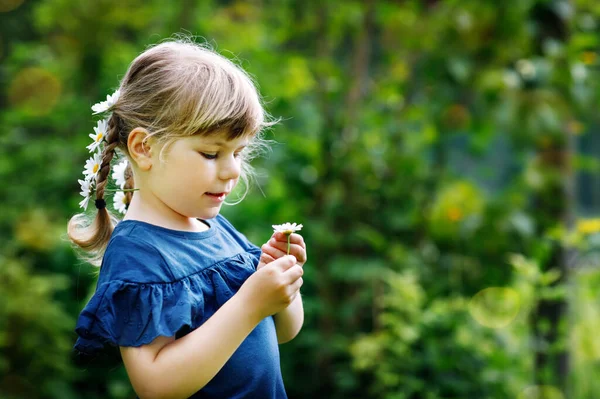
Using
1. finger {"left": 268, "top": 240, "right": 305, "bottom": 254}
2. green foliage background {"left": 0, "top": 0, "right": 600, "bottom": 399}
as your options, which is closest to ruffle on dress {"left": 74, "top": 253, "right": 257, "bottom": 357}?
finger {"left": 268, "top": 240, "right": 305, "bottom": 254}

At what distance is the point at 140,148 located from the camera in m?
1.37

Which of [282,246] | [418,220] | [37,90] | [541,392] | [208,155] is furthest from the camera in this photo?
[37,90]

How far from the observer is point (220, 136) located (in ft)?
4.40

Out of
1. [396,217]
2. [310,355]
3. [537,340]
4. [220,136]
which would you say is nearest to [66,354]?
[310,355]

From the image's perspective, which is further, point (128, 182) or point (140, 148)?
point (128, 182)

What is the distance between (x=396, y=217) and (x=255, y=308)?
211cm

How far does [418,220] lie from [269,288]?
2.09m

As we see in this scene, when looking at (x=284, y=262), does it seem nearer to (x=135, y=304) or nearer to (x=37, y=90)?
(x=135, y=304)

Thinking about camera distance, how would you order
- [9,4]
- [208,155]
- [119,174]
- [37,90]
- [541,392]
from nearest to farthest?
1. [208,155]
2. [119,174]
3. [541,392]
4. [37,90]
5. [9,4]

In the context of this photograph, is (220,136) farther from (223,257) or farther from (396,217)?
(396,217)

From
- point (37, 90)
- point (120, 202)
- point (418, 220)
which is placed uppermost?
point (37, 90)

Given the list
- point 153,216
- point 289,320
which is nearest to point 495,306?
point 289,320

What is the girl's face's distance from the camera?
1333 mm

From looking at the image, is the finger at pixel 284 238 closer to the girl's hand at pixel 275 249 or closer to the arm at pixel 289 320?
the girl's hand at pixel 275 249
